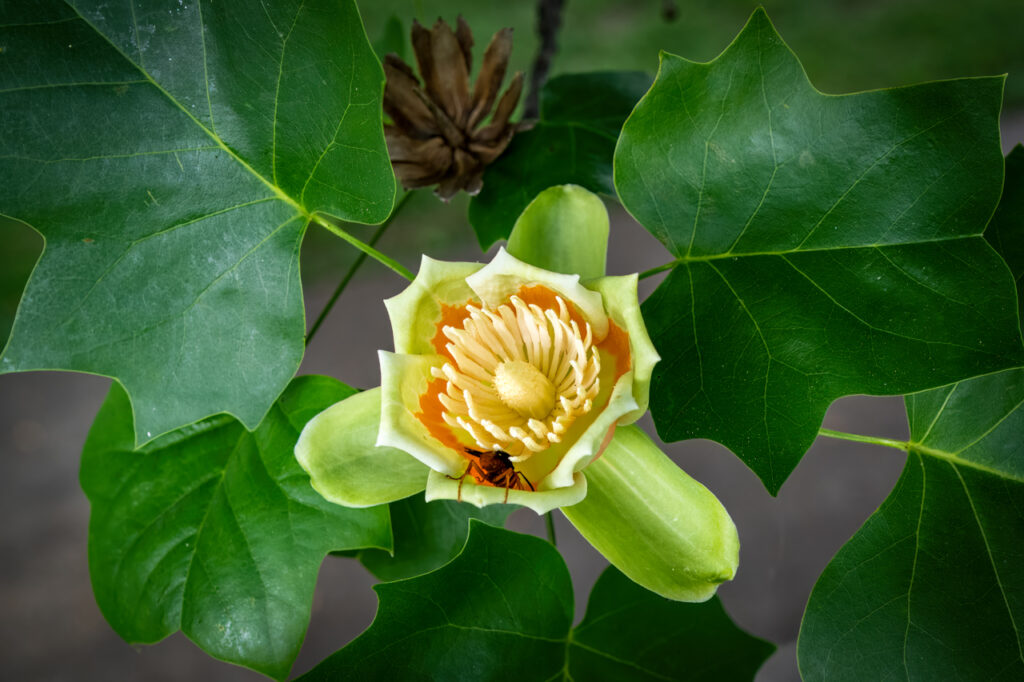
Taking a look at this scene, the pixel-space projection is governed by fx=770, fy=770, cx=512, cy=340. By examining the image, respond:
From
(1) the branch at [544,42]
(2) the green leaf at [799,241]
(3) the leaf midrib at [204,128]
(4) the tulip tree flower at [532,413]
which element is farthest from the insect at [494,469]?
(1) the branch at [544,42]

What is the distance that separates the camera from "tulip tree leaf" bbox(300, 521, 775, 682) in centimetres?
57

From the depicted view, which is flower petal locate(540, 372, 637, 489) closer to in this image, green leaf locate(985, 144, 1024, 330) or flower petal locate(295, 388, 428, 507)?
flower petal locate(295, 388, 428, 507)

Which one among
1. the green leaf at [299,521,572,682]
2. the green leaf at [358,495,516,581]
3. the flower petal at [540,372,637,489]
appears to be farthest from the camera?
the green leaf at [358,495,516,581]

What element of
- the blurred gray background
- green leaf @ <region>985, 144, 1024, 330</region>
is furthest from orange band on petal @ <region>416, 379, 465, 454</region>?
the blurred gray background

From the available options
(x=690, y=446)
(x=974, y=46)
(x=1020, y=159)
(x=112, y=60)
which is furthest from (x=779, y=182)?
(x=974, y=46)

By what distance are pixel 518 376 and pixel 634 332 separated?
0.10 meters

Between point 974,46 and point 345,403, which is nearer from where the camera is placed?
point 345,403

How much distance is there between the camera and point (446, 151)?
0.70 m

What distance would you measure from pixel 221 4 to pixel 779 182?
1.30 feet

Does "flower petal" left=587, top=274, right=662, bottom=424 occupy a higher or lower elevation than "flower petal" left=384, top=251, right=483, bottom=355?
higher

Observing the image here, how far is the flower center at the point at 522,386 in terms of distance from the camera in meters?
0.52

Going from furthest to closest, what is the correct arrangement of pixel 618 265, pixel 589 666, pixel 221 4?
pixel 618 265 → pixel 589 666 → pixel 221 4

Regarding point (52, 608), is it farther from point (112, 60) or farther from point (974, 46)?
point (974, 46)

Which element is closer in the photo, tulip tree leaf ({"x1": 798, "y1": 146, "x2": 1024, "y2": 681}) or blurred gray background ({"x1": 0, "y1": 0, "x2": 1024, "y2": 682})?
tulip tree leaf ({"x1": 798, "y1": 146, "x2": 1024, "y2": 681})
